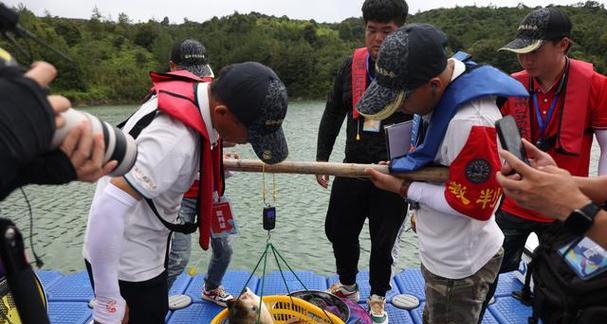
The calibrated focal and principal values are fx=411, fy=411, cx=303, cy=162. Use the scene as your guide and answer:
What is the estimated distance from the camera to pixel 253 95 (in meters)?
1.73

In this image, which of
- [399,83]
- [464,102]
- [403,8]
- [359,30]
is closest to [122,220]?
[399,83]

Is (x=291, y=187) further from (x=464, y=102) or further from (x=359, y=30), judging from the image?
(x=359, y=30)

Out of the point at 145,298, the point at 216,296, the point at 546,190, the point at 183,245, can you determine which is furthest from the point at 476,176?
the point at 216,296

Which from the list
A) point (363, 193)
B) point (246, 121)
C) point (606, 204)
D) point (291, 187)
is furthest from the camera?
point (291, 187)

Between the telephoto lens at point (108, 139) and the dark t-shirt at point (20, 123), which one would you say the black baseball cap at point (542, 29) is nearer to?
the telephoto lens at point (108, 139)

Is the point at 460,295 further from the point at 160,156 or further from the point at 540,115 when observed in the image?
the point at 540,115

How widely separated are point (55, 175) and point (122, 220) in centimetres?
66

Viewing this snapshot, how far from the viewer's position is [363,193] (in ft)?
10.2

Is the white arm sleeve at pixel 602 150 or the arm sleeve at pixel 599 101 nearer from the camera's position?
the white arm sleeve at pixel 602 150

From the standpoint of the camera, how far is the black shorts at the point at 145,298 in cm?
192

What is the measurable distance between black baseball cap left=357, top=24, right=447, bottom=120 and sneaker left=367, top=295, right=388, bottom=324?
5.68ft

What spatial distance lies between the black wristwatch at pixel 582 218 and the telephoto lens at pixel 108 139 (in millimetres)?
1364

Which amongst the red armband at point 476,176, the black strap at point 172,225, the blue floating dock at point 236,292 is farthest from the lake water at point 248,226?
the red armband at point 476,176

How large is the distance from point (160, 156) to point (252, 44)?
57.2m
